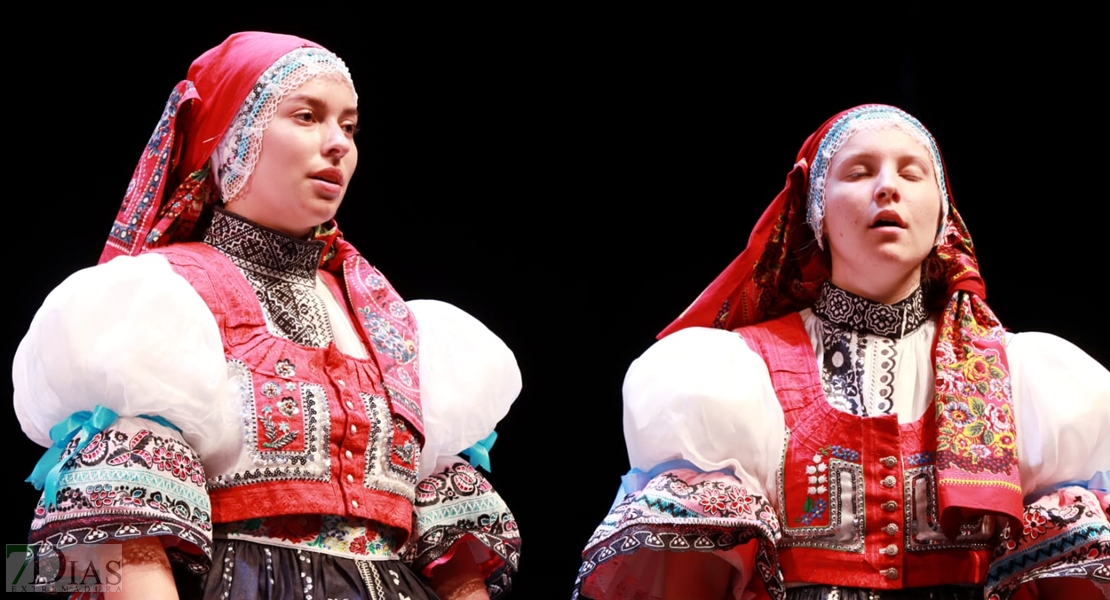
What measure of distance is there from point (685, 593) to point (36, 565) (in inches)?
40.2

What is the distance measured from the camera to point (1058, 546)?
277cm

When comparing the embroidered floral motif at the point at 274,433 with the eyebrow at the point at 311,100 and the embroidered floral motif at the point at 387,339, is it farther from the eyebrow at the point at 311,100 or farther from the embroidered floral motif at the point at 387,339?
the eyebrow at the point at 311,100

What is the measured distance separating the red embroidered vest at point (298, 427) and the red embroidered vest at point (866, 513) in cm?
61

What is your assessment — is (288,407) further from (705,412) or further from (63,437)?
(705,412)

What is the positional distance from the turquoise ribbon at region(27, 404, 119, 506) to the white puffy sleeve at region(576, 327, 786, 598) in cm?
79

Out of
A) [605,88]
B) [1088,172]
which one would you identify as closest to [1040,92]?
[1088,172]

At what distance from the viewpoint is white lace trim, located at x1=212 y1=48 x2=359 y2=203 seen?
9.32ft

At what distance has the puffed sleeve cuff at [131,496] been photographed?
7.88 ft

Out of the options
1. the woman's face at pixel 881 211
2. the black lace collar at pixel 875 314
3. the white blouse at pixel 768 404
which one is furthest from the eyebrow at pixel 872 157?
the white blouse at pixel 768 404

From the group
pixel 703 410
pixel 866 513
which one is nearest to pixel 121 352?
pixel 703 410

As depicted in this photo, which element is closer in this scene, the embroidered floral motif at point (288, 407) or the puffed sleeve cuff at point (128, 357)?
the puffed sleeve cuff at point (128, 357)

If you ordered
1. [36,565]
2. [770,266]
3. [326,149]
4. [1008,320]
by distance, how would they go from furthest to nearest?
[1008,320] < [770,266] < [326,149] < [36,565]

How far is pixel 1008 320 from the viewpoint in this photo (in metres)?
3.91

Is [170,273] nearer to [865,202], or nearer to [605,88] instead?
[865,202]
